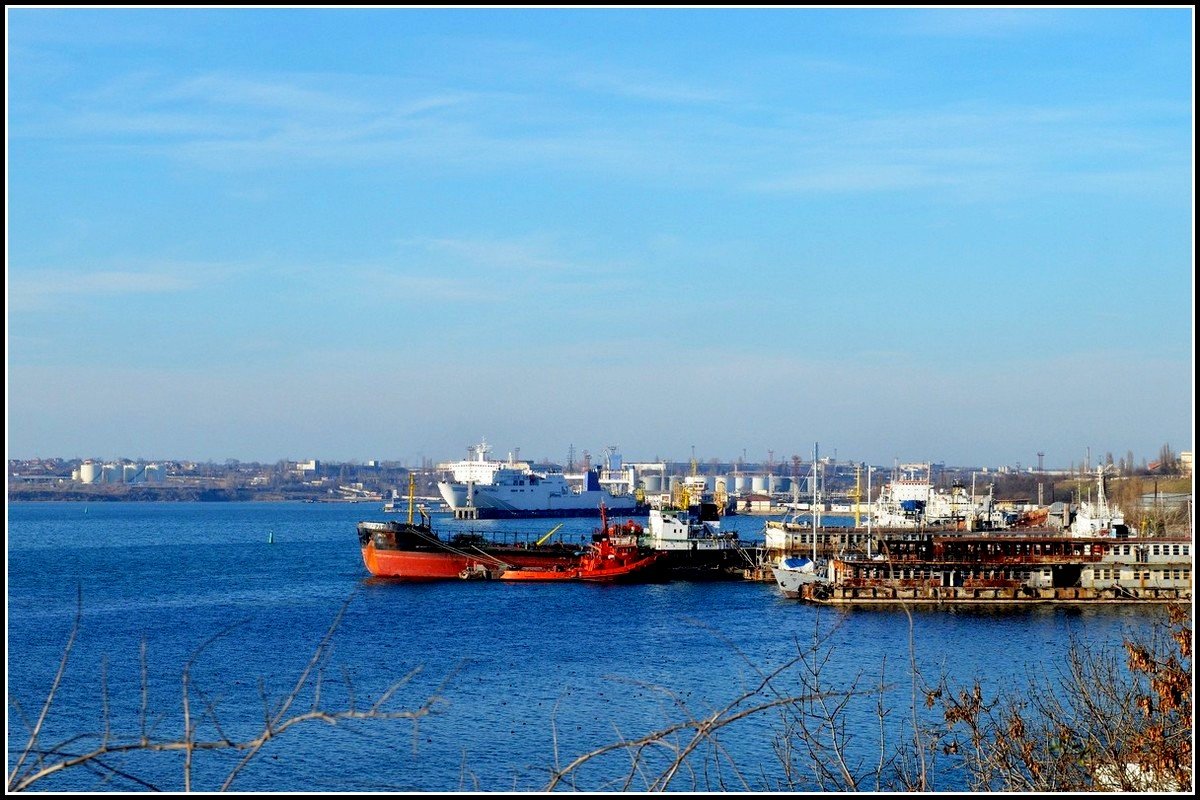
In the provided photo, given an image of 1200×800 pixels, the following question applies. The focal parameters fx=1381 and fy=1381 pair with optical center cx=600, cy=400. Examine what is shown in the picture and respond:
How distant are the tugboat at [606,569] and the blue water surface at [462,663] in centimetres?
95

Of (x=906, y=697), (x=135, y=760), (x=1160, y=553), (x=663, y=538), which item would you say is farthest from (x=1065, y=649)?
(x=663, y=538)

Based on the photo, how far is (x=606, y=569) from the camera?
34.5 meters

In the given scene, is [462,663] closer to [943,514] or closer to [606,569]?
[606,569]

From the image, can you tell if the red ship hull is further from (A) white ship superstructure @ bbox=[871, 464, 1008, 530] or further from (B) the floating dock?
(A) white ship superstructure @ bbox=[871, 464, 1008, 530]

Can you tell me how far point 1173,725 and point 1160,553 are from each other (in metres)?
23.9

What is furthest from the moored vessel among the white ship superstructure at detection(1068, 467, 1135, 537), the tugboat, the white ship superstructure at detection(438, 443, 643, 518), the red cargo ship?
the white ship superstructure at detection(438, 443, 643, 518)

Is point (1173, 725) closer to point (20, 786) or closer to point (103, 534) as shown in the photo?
→ point (20, 786)

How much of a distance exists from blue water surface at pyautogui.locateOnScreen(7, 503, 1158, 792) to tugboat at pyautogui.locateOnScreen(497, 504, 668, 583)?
95 centimetres

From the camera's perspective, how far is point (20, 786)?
3025mm

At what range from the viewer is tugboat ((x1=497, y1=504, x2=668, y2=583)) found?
3447 cm

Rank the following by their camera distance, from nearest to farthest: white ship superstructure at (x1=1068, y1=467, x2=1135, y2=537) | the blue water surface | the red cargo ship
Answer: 1. the blue water surface
2. white ship superstructure at (x1=1068, y1=467, x2=1135, y2=537)
3. the red cargo ship

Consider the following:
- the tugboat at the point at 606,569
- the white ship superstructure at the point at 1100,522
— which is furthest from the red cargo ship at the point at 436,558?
the white ship superstructure at the point at 1100,522

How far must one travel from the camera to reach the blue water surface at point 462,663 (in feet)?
42.0

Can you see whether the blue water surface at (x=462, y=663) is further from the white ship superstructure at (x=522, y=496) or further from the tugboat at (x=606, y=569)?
the white ship superstructure at (x=522, y=496)
